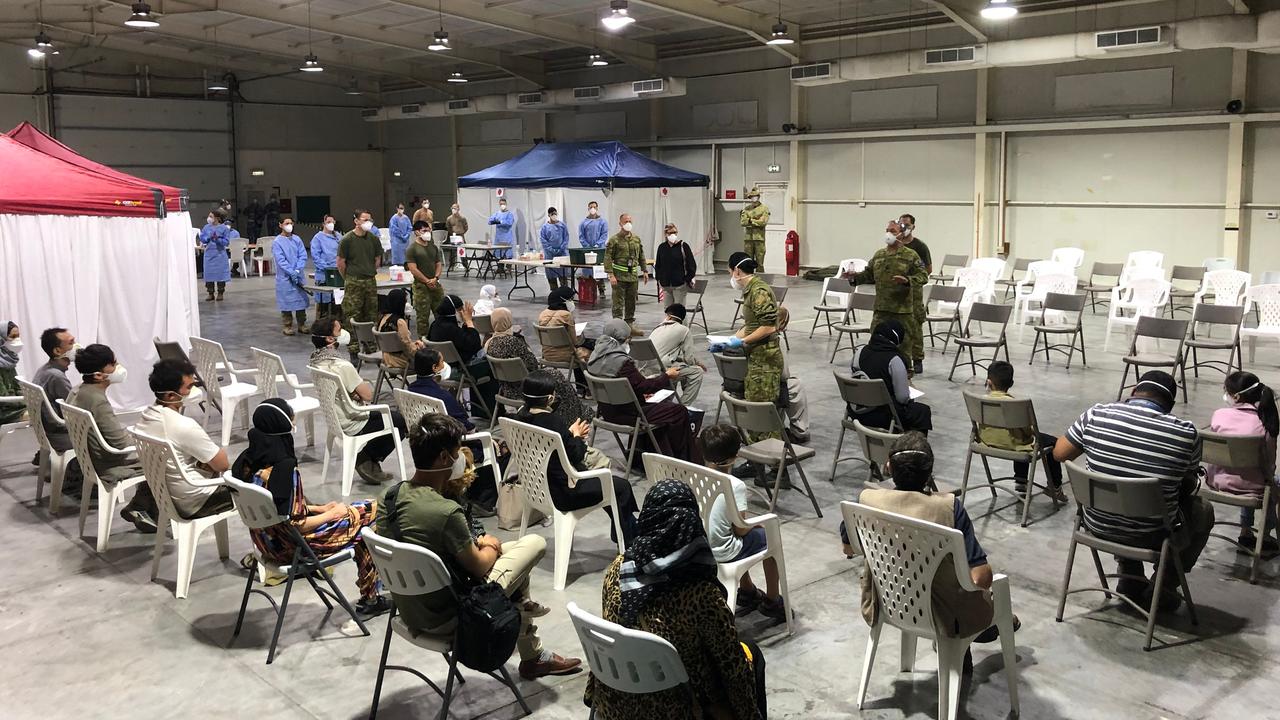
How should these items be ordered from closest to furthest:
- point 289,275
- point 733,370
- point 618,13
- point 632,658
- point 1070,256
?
point 632,658 → point 733,370 → point 618,13 → point 289,275 → point 1070,256

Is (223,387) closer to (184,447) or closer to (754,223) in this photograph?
(184,447)

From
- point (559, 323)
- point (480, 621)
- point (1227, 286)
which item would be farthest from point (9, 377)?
point (1227, 286)

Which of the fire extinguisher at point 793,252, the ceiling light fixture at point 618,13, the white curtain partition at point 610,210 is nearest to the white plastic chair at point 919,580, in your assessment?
the ceiling light fixture at point 618,13

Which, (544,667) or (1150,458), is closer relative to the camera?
(544,667)

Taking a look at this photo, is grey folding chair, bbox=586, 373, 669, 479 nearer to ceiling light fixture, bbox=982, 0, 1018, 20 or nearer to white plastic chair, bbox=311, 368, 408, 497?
white plastic chair, bbox=311, 368, 408, 497

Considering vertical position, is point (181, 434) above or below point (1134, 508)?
above

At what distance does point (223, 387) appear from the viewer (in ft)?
24.5

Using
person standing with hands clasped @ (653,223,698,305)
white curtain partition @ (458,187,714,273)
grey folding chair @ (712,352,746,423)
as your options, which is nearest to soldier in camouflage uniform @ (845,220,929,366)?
grey folding chair @ (712,352,746,423)

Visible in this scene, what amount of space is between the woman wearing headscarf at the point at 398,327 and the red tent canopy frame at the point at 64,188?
2.02m

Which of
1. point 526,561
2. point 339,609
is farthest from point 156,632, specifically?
point 526,561

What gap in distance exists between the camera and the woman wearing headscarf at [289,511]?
419cm

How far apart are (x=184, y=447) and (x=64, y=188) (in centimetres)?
443

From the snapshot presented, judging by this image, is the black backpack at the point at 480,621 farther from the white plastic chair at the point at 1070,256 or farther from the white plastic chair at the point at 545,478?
the white plastic chair at the point at 1070,256

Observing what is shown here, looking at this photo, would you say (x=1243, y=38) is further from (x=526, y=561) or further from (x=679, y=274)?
(x=526, y=561)
